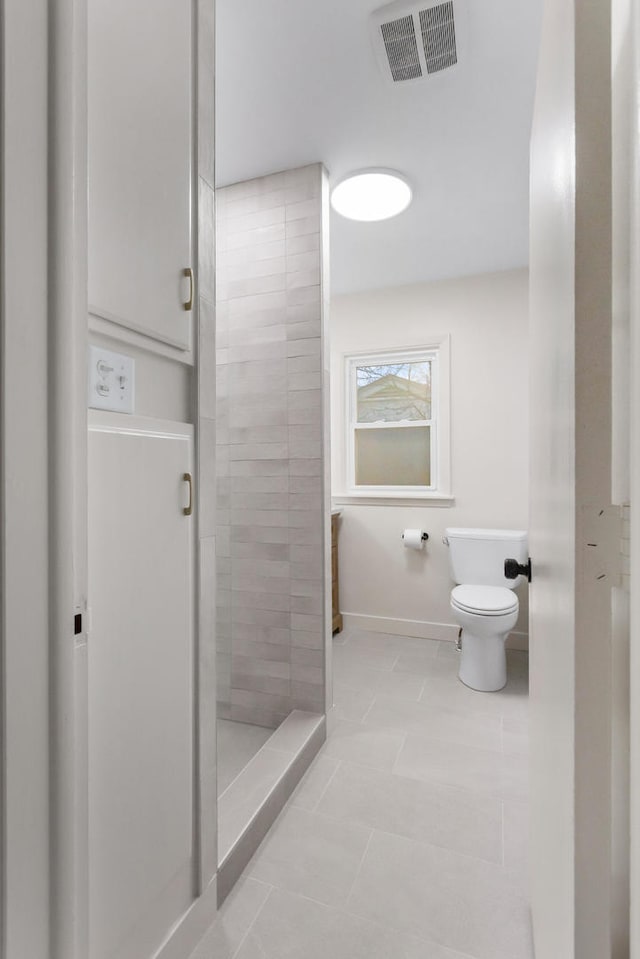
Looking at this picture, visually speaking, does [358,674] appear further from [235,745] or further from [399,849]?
[399,849]

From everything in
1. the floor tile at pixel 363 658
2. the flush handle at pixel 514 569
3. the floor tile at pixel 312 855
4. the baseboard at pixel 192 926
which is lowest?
the floor tile at pixel 312 855

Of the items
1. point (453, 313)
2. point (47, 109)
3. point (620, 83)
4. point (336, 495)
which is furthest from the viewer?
point (336, 495)

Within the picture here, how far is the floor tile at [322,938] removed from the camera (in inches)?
45.0

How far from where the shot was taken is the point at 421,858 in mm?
1429

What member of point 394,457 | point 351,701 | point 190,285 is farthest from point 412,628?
point 190,285

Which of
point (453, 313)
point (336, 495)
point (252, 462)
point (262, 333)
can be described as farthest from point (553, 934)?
point (453, 313)

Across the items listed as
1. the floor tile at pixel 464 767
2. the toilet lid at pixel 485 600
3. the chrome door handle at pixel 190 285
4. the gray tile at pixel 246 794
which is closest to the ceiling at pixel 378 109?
the chrome door handle at pixel 190 285

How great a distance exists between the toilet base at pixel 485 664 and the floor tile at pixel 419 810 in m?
0.85

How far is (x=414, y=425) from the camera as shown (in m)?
3.41

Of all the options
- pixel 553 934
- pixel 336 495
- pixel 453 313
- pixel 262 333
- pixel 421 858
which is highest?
pixel 453 313

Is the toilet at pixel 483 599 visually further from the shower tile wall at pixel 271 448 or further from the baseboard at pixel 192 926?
the baseboard at pixel 192 926

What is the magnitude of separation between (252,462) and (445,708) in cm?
150

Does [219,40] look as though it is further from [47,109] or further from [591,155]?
[591,155]

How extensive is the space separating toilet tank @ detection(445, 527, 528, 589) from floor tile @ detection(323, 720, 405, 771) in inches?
45.5
